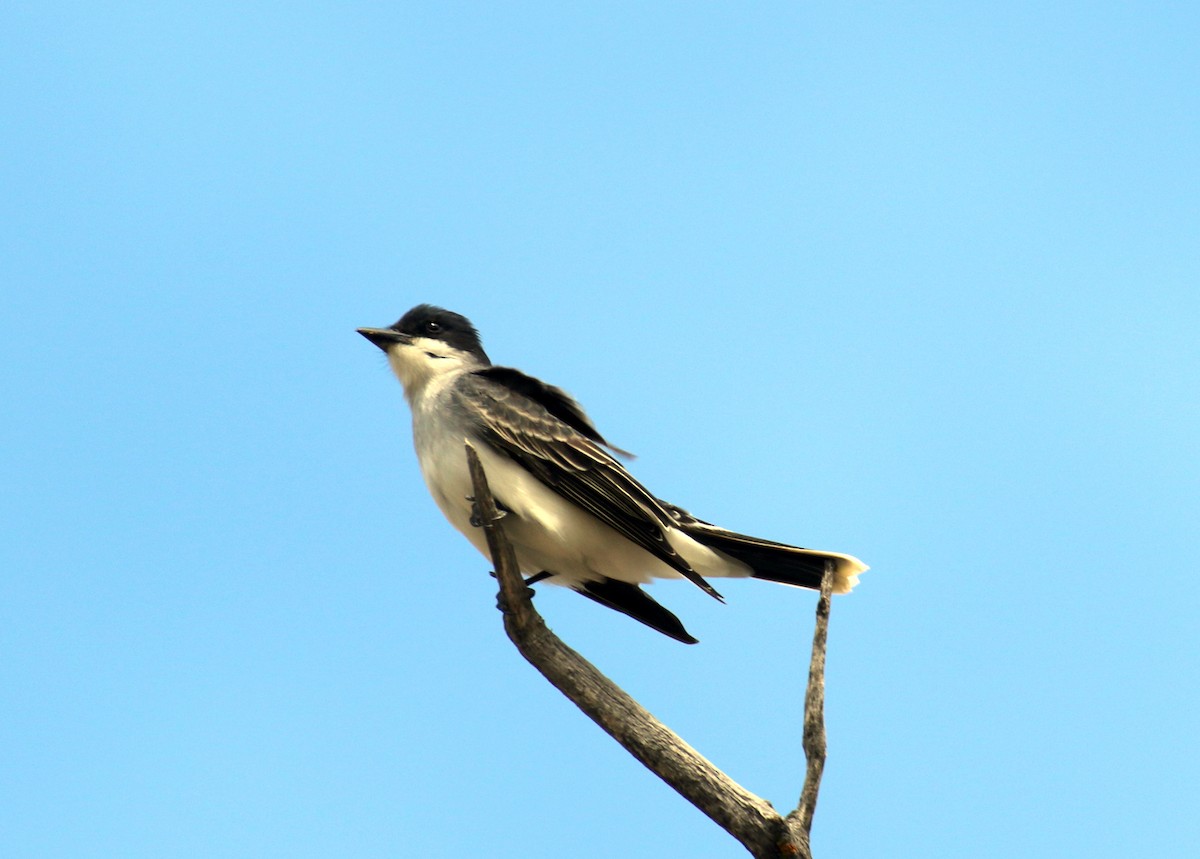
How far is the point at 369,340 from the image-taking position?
10.4 m

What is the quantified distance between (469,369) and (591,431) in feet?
3.53

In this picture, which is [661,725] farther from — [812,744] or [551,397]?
[551,397]

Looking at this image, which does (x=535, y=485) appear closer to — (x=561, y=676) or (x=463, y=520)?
(x=463, y=520)

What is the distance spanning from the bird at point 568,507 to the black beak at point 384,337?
0.59 meters

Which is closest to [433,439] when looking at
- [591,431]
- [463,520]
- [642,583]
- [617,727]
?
[463,520]

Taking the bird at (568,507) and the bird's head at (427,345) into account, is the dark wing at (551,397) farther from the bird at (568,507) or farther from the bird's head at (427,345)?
the bird's head at (427,345)

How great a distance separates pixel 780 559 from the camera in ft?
30.5

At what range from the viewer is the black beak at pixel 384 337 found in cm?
1034

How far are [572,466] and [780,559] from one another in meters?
1.62

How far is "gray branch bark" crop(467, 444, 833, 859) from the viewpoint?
692 centimetres

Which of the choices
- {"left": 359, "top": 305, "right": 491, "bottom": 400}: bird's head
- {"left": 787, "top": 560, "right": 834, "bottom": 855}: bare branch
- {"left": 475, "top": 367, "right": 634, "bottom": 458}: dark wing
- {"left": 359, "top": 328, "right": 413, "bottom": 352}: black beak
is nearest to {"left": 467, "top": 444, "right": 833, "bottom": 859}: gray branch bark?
{"left": 787, "top": 560, "right": 834, "bottom": 855}: bare branch

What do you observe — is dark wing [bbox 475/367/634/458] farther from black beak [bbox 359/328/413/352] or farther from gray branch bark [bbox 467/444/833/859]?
gray branch bark [bbox 467/444/833/859]

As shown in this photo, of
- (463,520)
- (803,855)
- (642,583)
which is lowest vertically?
→ (803,855)

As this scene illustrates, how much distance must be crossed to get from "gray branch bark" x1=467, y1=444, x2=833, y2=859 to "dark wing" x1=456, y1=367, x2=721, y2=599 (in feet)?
2.99
